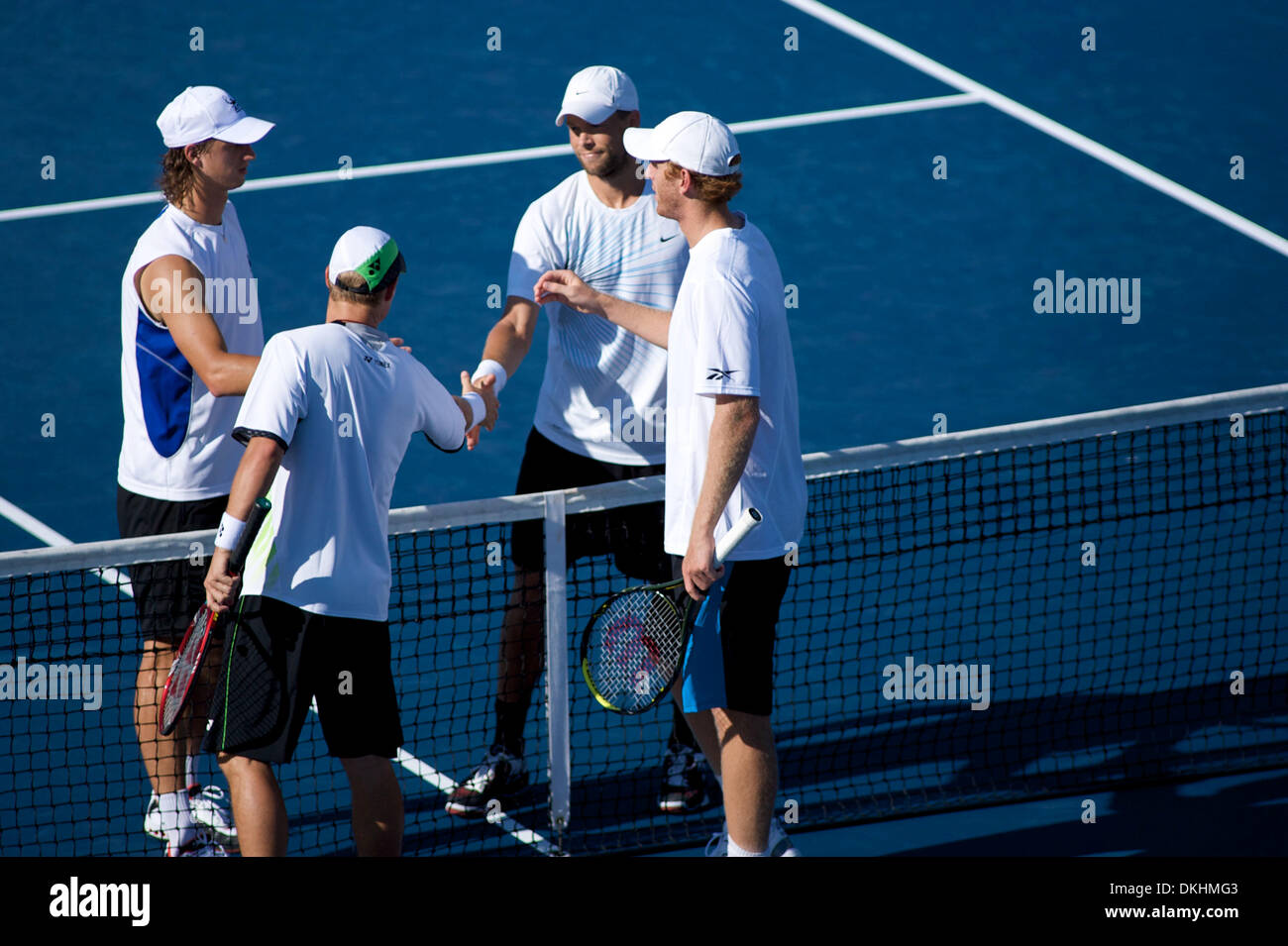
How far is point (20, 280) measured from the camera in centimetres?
1067

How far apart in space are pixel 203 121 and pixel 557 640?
2.17m

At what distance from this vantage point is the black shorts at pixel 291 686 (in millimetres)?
5152

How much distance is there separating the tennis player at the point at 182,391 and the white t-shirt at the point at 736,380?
60.9 inches

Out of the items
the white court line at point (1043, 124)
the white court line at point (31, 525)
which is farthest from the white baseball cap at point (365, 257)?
the white court line at point (1043, 124)

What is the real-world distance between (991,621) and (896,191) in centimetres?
487

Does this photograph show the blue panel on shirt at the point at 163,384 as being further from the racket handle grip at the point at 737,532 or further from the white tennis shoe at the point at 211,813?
the racket handle grip at the point at 737,532

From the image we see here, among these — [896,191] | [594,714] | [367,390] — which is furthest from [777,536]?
[896,191]

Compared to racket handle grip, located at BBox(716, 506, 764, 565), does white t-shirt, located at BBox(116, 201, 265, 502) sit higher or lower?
higher

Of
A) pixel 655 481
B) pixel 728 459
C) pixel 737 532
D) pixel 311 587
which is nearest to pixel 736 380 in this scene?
pixel 728 459

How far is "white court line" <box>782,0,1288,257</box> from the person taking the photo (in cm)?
1127

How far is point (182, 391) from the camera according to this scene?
20.0 feet

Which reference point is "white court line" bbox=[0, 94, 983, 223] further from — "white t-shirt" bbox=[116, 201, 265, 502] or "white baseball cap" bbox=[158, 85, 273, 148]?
"white t-shirt" bbox=[116, 201, 265, 502]

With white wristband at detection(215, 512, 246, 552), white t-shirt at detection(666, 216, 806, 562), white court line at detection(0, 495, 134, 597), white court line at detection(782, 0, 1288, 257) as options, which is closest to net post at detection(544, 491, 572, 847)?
white t-shirt at detection(666, 216, 806, 562)

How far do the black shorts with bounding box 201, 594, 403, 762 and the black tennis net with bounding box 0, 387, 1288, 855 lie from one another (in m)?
0.71
